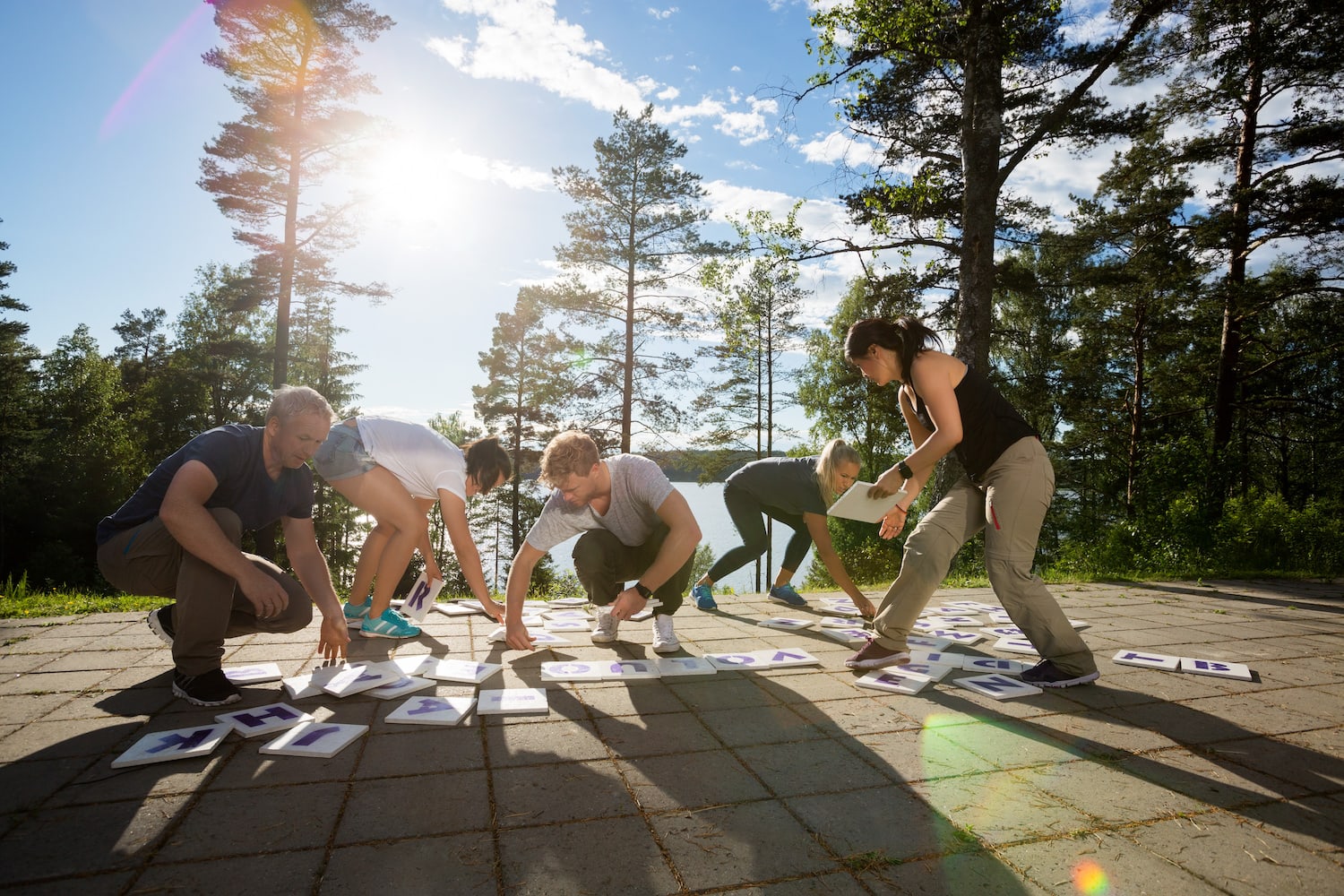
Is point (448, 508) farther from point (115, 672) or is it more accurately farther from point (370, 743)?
point (115, 672)

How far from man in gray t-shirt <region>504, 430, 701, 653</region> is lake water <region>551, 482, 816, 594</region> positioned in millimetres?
11476

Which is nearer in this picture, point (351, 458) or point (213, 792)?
point (213, 792)

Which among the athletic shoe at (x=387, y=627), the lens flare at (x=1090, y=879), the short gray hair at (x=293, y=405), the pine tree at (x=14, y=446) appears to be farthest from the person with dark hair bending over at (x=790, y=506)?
the pine tree at (x=14, y=446)

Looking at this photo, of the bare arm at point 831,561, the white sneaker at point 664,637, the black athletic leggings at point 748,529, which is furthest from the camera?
the black athletic leggings at point 748,529

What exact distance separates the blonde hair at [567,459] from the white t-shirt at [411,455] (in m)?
0.74

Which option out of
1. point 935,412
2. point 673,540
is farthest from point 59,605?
point 935,412

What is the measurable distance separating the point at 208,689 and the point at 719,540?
74.9m

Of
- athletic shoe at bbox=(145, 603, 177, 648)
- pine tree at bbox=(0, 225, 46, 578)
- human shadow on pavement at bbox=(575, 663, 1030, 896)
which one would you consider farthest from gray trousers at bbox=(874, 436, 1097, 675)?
pine tree at bbox=(0, 225, 46, 578)

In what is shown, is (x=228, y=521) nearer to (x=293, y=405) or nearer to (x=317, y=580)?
(x=317, y=580)

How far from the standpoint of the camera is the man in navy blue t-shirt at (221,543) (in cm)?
283

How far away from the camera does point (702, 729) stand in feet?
9.12

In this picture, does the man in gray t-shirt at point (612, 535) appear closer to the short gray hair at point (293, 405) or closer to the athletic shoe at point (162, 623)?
the short gray hair at point (293, 405)

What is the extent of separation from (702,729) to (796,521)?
315 cm

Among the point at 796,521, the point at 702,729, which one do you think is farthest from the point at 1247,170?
the point at 702,729
